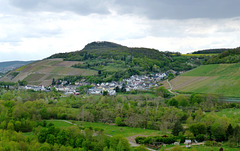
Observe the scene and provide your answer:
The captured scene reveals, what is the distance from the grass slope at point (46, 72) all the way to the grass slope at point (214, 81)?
55469 mm

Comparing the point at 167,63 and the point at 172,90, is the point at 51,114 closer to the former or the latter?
the point at 172,90

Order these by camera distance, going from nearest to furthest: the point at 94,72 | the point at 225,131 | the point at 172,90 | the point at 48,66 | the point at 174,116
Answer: the point at 225,131
the point at 174,116
the point at 172,90
the point at 94,72
the point at 48,66

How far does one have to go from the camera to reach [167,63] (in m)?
169

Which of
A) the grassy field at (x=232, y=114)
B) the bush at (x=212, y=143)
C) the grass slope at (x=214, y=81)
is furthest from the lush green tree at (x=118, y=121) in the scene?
the grass slope at (x=214, y=81)

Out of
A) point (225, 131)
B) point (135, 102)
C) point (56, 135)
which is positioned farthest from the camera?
point (135, 102)

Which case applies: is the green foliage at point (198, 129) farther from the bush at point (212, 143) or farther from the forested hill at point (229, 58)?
the forested hill at point (229, 58)

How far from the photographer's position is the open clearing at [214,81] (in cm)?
8126

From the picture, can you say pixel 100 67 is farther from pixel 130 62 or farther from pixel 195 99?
pixel 195 99

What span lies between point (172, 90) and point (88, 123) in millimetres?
44591

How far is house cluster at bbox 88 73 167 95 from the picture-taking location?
106 meters

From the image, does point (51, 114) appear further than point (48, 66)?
No

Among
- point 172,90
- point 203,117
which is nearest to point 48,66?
point 172,90

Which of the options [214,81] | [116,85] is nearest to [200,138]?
[214,81]

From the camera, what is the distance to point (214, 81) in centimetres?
9162
